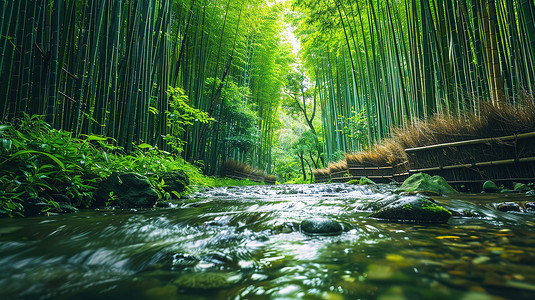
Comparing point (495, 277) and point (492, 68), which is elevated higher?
point (492, 68)

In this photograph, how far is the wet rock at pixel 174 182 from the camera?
10.4ft

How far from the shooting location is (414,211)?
1.61m

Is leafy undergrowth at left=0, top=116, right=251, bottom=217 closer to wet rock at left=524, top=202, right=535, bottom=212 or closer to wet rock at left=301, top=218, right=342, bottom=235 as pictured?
wet rock at left=301, top=218, right=342, bottom=235

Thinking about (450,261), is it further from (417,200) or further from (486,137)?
(486,137)

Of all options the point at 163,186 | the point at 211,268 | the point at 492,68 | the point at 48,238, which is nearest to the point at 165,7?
the point at 163,186

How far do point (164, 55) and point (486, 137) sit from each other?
4975 mm

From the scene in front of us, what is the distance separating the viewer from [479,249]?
0.92 meters

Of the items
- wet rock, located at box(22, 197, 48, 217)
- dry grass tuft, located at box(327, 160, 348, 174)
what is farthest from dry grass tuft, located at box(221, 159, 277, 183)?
wet rock, located at box(22, 197, 48, 217)

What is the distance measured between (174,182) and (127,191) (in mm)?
905

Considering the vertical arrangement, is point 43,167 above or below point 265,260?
above

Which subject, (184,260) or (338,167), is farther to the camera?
(338,167)

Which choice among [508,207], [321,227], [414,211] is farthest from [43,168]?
[508,207]

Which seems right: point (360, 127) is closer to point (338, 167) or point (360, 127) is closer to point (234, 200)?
point (338, 167)

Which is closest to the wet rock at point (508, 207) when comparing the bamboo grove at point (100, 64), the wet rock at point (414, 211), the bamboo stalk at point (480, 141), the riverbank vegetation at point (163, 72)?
the wet rock at point (414, 211)
